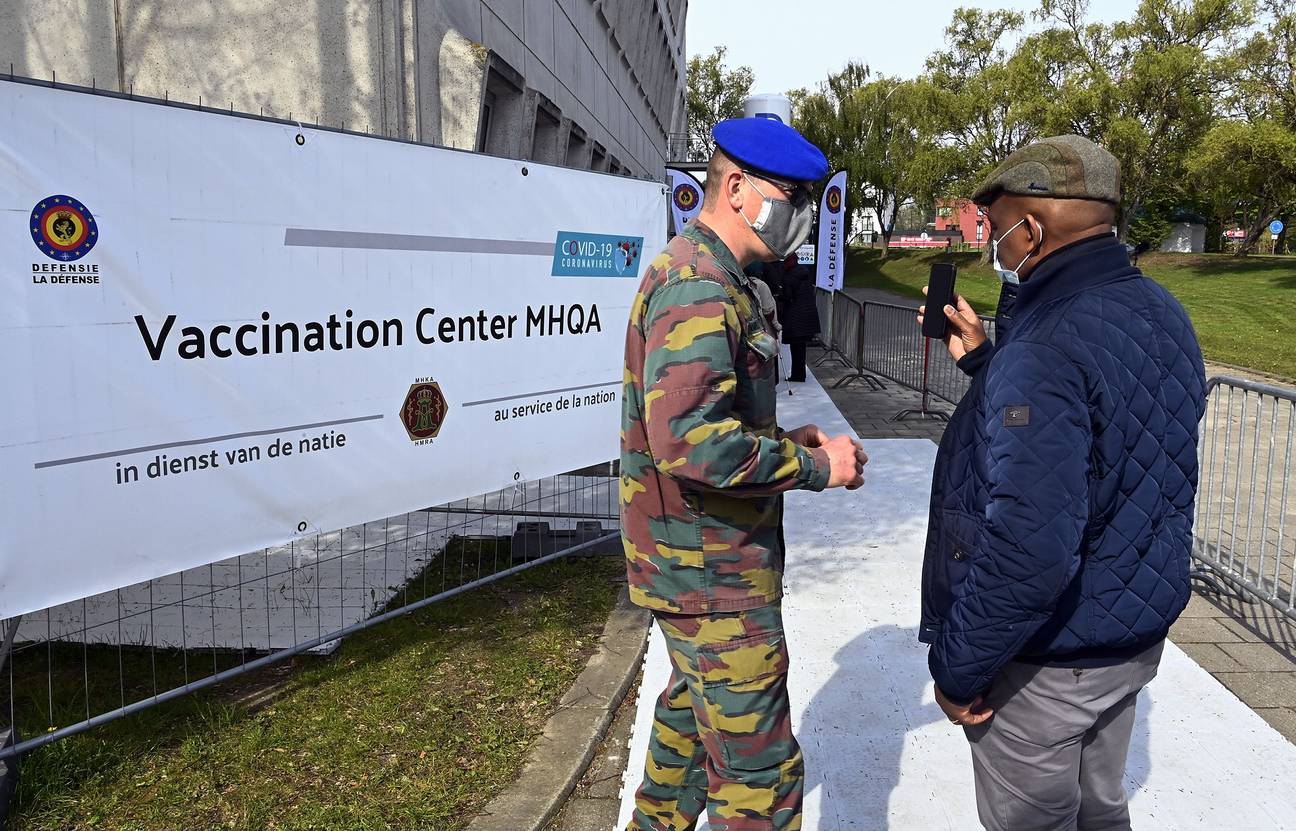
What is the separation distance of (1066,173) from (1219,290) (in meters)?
31.8

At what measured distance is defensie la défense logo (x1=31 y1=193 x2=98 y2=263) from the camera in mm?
2801

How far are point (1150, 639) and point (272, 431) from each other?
2.82 meters

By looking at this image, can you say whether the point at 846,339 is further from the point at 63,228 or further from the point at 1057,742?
the point at 1057,742

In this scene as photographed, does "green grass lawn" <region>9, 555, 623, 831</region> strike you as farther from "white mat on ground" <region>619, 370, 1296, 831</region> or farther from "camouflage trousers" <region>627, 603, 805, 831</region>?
"camouflage trousers" <region>627, 603, 805, 831</region>

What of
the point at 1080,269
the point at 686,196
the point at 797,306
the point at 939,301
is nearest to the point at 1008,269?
the point at 1080,269

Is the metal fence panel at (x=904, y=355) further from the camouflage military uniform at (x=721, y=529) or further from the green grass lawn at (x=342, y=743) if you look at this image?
the camouflage military uniform at (x=721, y=529)

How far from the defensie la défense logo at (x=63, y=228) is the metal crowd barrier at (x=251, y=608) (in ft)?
4.12

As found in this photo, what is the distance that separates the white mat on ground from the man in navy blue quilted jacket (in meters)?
1.23

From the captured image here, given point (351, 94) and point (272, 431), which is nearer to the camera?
point (272, 431)

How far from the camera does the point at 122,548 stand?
3.12 m

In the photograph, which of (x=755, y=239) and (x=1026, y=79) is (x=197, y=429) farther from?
(x=1026, y=79)

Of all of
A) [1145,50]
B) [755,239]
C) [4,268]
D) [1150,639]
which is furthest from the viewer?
[1145,50]

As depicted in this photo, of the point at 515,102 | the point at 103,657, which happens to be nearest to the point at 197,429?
the point at 103,657

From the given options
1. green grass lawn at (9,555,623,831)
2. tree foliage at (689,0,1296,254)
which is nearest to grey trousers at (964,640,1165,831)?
green grass lawn at (9,555,623,831)
